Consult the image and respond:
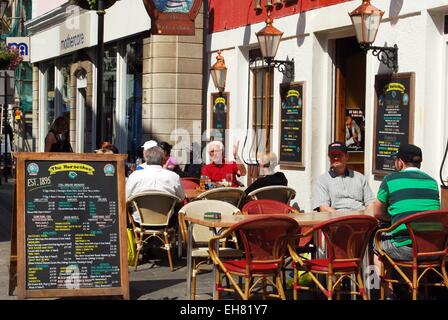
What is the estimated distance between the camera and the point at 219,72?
54.0 ft

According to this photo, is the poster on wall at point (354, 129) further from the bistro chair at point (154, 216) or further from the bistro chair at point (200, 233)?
the bistro chair at point (200, 233)

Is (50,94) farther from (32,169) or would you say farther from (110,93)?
(32,169)

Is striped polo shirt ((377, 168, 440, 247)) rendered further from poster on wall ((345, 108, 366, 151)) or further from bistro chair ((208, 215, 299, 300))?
poster on wall ((345, 108, 366, 151))

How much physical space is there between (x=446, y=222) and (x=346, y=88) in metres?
5.97

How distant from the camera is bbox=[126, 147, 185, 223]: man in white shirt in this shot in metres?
10.8

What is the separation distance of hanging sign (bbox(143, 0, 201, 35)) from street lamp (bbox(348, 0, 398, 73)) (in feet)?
17.1

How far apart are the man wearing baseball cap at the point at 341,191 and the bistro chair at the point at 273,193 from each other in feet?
5.50

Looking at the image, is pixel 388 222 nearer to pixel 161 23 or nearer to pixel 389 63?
pixel 389 63

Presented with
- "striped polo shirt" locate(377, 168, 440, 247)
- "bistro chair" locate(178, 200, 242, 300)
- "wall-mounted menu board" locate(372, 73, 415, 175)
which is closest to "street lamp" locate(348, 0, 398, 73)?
"wall-mounted menu board" locate(372, 73, 415, 175)

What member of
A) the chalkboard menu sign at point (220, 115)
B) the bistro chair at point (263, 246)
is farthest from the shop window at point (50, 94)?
the bistro chair at point (263, 246)

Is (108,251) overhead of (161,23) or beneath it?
beneath

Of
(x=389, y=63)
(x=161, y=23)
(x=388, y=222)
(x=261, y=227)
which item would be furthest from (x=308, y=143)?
(x=261, y=227)

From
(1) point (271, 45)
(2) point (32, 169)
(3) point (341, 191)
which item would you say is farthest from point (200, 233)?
(1) point (271, 45)
